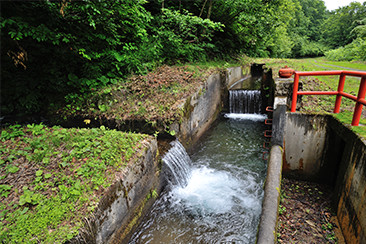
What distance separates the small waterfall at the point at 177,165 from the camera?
4.86 metres

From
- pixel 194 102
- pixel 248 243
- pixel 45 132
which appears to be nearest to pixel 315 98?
pixel 194 102

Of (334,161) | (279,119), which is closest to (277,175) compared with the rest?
A: (279,119)

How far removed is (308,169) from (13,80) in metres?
8.57

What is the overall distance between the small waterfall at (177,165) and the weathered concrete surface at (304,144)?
9.16 feet

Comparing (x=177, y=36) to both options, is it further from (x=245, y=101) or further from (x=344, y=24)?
(x=344, y=24)

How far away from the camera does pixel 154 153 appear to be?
449 cm

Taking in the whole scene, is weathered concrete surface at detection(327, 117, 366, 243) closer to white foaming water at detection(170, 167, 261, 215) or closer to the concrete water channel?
the concrete water channel

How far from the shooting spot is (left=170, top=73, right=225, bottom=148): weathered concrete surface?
6212 millimetres

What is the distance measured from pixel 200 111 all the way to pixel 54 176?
5.48m

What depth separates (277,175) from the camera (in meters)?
3.99

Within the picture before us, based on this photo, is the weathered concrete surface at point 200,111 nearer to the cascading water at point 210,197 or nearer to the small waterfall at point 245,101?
the cascading water at point 210,197

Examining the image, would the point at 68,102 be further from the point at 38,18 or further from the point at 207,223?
the point at 207,223

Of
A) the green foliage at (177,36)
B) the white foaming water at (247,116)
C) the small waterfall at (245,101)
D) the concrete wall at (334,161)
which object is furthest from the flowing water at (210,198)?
the green foliage at (177,36)

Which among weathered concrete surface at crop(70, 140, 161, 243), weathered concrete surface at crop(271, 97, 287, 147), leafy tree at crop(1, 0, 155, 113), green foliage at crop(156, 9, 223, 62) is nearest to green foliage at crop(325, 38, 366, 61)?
green foliage at crop(156, 9, 223, 62)
